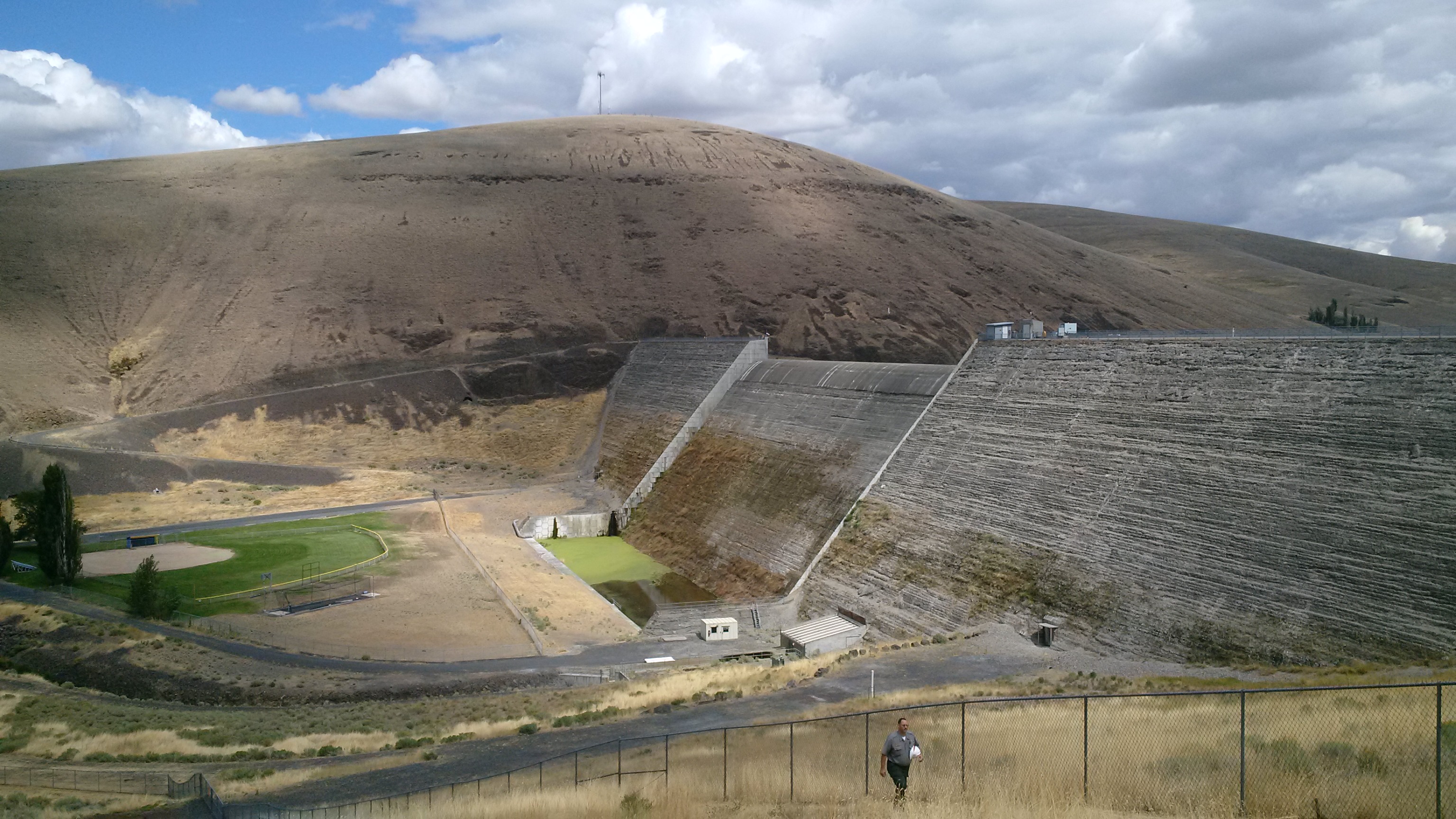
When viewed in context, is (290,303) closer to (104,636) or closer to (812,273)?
(812,273)

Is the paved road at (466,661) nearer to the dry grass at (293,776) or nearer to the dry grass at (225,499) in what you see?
the dry grass at (293,776)

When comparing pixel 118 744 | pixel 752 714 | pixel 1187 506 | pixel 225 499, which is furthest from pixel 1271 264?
pixel 118 744

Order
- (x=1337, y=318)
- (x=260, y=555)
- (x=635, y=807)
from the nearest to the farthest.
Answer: (x=635, y=807)
(x=260, y=555)
(x=1337, y=318)

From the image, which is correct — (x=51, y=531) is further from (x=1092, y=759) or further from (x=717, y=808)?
(x=1092, y=759)

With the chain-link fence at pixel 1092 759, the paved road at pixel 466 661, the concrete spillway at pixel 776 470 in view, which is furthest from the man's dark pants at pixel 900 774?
the concrete spillway at pixel 776 470

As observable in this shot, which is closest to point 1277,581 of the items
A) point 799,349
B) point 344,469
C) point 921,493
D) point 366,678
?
point 921,493

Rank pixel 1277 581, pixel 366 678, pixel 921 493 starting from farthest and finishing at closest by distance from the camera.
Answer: pixel 921 493 < pixel 366 678 < pixel 1277 581

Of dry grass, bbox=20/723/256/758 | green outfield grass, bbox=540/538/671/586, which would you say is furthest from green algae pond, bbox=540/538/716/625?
dry grass, bbox=20/723/256/758
